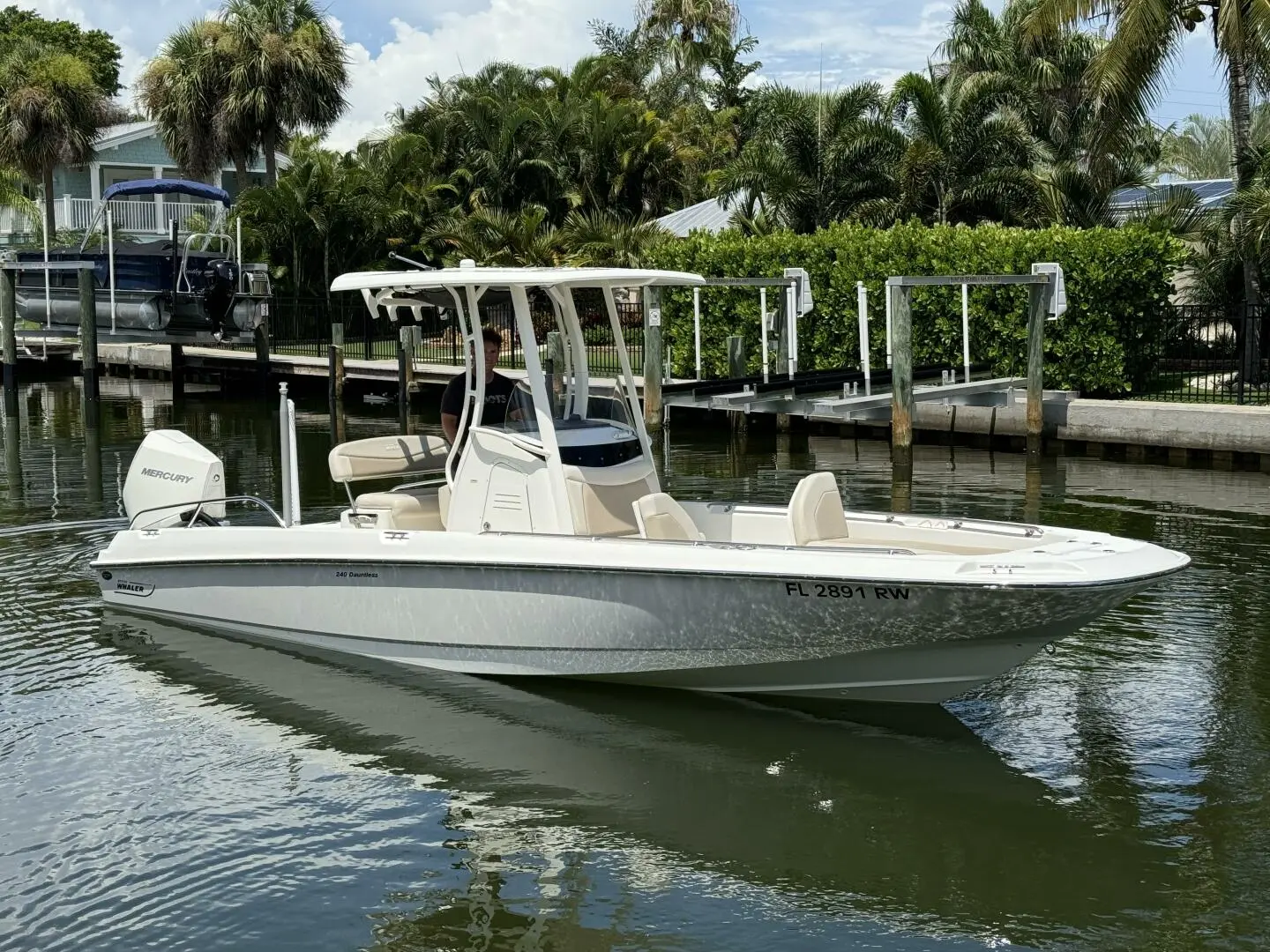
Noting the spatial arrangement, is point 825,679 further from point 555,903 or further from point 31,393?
point 31,393

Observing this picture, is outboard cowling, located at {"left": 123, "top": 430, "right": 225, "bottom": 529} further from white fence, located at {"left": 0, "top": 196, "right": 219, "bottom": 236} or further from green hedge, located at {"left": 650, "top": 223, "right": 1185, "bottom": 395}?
white fence, located at {"left": 0, "top": 196, "right": 219, "bottom": 236}

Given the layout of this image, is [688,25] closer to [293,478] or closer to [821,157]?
[821,157]

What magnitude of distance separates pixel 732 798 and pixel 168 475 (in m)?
5.00

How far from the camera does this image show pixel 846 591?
7.54 m

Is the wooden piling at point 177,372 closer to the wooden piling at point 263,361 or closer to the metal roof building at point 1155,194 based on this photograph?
the wooden piling at point 263,361

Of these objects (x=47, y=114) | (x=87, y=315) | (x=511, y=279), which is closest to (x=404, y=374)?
(x=87, y=315)

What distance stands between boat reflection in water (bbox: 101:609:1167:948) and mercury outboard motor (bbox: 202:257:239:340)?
1840cm

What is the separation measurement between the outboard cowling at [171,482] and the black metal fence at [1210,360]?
1396cm

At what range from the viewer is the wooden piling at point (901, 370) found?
18.1 meters

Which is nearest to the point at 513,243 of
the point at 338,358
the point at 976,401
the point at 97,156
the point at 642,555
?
the point at 338,358

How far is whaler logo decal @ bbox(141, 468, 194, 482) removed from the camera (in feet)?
34.0

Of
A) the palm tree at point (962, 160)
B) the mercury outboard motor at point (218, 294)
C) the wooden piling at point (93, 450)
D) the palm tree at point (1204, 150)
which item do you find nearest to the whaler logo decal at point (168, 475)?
the wooden piling at point (93, 450)

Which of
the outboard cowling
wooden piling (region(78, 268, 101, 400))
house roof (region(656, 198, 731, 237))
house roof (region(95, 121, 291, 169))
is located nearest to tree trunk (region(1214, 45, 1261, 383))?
house roof (region(656, 198, 731, 237))

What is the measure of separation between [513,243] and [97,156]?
20.3 m
